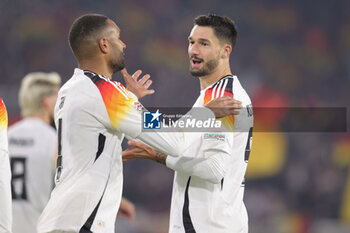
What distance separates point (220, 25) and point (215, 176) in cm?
105

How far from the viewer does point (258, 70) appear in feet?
37.0

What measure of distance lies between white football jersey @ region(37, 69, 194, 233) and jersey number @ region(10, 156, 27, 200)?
193 centimetres

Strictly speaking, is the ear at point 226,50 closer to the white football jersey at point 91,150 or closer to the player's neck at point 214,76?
the player's neck at point 214,76

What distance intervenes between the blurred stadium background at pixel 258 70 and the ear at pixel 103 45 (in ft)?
19.0

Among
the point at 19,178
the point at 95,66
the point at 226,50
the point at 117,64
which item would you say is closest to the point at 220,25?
the point at 226,50

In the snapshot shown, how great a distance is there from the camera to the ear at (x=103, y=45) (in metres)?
3.11

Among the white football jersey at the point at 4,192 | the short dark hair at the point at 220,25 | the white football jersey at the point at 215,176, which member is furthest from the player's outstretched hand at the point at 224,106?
the white football jersey at the point at 4,192

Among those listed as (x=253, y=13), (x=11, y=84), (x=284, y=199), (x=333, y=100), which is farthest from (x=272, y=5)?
(x=11, y=84)

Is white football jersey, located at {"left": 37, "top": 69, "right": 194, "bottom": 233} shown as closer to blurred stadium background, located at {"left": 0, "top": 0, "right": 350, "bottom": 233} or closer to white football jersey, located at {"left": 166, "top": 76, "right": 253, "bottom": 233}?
white football jersey, located at {"left": 166, "top": 76, "right": 253, "bottom": 233}

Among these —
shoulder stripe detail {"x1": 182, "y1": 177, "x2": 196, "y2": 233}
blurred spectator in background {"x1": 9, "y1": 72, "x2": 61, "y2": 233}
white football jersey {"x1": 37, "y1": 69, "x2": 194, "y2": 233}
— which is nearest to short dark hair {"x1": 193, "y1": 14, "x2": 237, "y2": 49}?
white football jersey {"x1": 37, "y1": 69, "x2": 194, "y2": 233}

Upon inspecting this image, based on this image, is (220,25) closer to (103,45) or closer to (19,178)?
(103,45)

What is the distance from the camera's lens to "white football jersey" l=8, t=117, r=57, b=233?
15.6 feet

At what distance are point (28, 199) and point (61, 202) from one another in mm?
2057

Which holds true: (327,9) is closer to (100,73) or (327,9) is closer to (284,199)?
(284,199)
